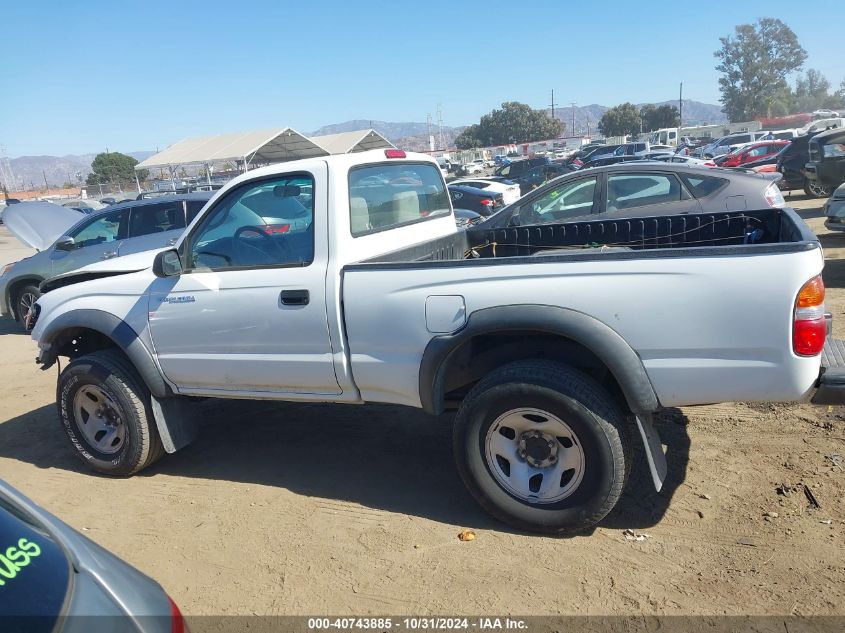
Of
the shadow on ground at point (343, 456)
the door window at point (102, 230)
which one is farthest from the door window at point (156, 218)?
the shadow on ground at point (343, 456)

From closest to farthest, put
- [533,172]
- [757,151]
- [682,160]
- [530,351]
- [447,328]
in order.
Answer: [447,328], [530,351], [682,160], [757,151], [533,172]

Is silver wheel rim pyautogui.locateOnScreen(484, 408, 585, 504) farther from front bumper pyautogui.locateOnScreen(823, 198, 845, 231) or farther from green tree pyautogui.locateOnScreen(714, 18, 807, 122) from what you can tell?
green tree pyautogui.locateOnScreen(714, 18, 807, 122)

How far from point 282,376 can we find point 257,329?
320mm

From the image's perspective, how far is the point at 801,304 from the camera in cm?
290

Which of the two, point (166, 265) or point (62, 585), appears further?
point (166, 265)

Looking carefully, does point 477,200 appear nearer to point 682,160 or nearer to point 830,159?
point 830,159

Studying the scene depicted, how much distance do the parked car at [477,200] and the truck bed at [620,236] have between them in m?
11.8

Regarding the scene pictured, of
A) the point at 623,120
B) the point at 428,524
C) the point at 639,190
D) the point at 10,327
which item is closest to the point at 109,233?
the point at 10,327

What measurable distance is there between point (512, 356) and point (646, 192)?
5479 mm

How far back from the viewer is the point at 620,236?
198 inches

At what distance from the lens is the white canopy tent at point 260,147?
2755cm

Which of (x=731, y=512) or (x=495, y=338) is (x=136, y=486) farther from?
(x=731, y=512)

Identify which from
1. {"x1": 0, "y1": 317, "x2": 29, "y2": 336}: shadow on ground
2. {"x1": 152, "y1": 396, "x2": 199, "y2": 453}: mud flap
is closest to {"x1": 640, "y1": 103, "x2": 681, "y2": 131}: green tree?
{"x1": 0, "y1": 317, "x2": 29, "y2": 336}: shadow on ground

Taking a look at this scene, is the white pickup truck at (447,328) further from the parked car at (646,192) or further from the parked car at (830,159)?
the parked car at (830,159)
